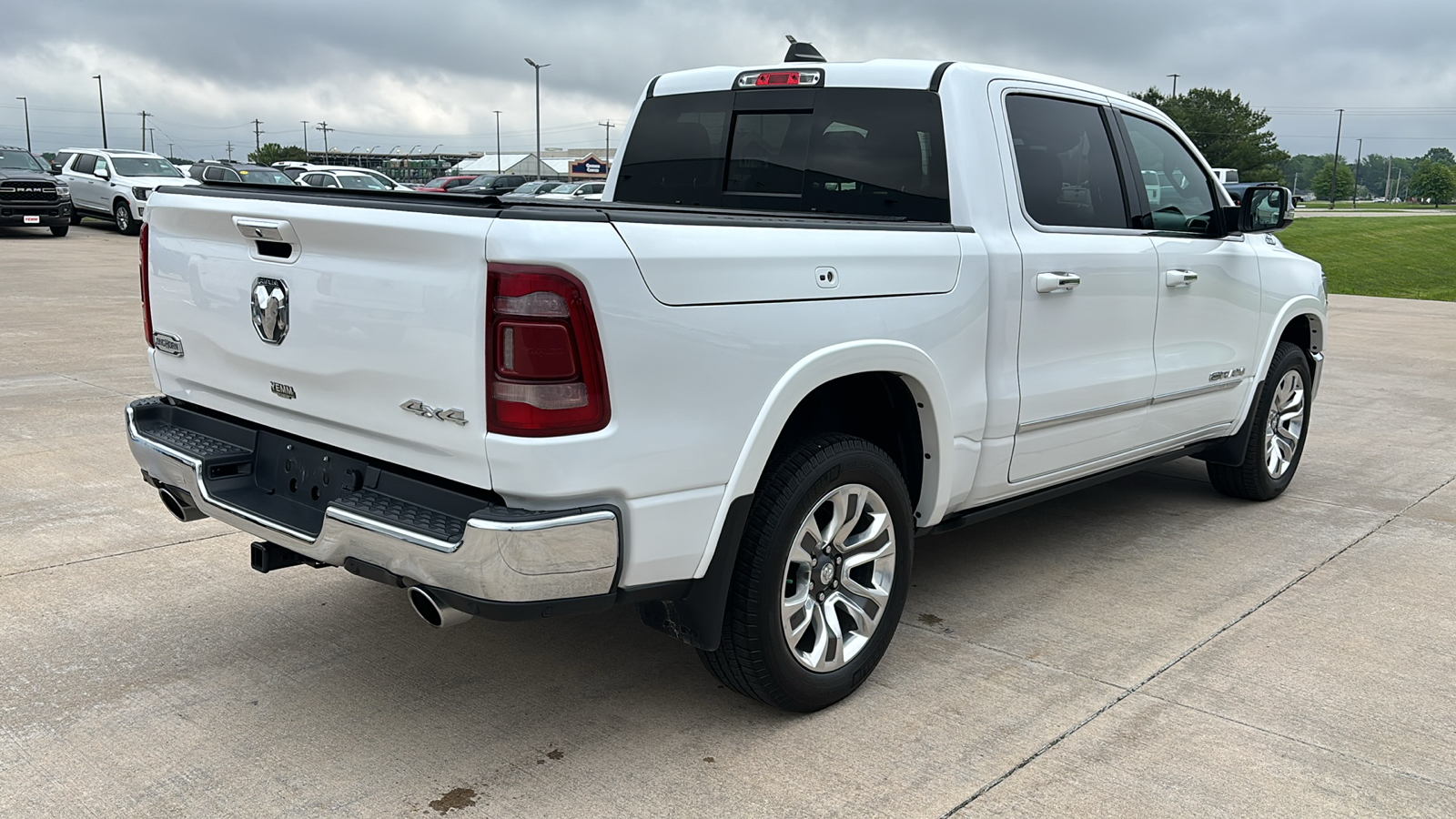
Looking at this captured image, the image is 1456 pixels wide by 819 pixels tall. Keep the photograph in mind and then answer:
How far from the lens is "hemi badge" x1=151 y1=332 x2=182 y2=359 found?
3.66m

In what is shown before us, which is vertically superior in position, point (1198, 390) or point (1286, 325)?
point (1286, 325)

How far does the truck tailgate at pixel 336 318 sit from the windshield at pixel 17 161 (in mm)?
25324

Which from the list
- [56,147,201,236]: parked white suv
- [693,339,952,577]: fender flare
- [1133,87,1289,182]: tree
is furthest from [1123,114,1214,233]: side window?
[1133,87,1289,182]: tree

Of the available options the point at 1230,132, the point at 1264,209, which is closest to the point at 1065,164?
the point at 1264,209

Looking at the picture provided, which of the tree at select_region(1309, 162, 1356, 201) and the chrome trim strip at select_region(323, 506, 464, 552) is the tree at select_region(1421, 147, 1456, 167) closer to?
the tree at select_region(1309, 162, 1356, 201)

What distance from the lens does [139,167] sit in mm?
25859

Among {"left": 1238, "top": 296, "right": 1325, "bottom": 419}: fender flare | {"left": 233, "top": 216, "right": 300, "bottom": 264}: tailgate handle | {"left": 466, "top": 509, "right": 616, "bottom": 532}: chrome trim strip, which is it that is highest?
{"left": 233, "top": 216, "right": 300, "bottom": 264}: tailgate handle

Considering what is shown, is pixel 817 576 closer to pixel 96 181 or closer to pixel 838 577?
pixel 838 577

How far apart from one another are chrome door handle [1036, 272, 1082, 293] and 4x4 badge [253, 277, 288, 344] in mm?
2407

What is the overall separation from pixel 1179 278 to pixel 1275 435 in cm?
172

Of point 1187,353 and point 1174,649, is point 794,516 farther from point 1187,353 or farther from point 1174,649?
point 1187,353

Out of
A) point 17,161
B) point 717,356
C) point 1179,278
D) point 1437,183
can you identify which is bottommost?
point 717,356

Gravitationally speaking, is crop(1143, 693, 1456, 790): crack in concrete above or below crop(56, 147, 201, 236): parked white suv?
below

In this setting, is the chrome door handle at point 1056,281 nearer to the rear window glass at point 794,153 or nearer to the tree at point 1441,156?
the rear window glass at point 794,153
